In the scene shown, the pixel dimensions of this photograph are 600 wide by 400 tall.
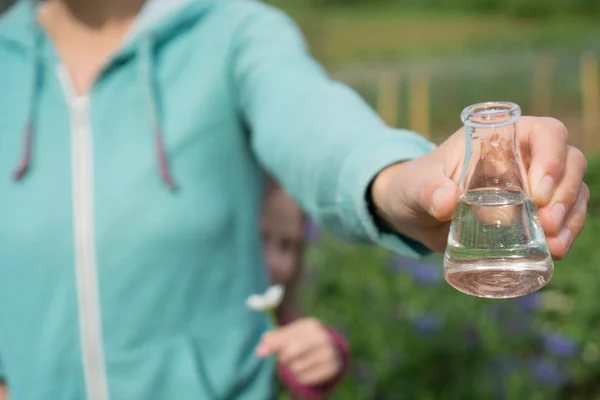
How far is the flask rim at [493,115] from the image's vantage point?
0.70 meters

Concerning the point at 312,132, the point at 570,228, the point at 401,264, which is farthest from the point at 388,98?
the point at 570,228

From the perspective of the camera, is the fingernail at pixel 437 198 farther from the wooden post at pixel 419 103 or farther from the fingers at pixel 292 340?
the wooden post at pixel 419 103

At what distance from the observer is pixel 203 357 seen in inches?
51.2

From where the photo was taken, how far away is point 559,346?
9.14 feet

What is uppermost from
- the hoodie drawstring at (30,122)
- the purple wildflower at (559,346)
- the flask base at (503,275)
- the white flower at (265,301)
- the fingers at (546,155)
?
the fingers at (546,155)

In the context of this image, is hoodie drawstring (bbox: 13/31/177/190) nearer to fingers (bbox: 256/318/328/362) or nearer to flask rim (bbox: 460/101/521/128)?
fingers (bbox: 256/318/328/362)

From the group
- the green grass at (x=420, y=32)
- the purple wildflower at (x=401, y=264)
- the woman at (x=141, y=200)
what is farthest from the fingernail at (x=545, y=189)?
the green grass at (x=420, y=32)

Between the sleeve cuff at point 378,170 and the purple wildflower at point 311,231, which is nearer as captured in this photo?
the sleeve cuff at point 378,170

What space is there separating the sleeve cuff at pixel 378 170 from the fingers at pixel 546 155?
19 centimetres

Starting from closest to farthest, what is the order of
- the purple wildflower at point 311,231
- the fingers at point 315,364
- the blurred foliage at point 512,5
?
1. the fingers at point 315,364
2. the purple wildflower at point 311,231
3. the blurred foliage at point 512,5

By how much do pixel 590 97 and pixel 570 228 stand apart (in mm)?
5589

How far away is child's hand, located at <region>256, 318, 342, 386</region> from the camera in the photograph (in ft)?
4.28

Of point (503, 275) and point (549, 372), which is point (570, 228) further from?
point (549, 372)

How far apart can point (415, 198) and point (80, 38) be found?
2.54 feet
